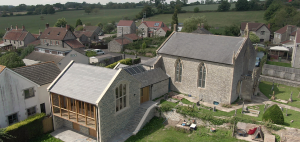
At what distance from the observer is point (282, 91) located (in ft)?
113

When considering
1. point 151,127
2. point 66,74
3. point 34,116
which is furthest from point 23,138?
point 151,127

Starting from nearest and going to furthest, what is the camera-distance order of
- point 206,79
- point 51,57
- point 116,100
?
1. point 116,100
2. point 206,79
3. point 51,57

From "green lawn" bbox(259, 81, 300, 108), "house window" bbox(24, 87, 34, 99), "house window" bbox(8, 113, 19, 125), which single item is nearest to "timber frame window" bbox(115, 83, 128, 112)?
"house window" bbox(24, 87, 34, 99)

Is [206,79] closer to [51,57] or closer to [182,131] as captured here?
[182,131]

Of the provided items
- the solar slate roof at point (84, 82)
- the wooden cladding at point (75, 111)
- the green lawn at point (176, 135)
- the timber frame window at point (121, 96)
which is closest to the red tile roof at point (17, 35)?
the wooden cladding at point (75, 111)

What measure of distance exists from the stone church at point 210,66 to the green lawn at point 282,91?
4211mm

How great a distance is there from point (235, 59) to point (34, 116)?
24635mm

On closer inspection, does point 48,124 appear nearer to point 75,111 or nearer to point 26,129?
point 26,129

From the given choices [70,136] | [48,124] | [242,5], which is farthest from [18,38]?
[242,5]

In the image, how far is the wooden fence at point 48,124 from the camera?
77.9 ft

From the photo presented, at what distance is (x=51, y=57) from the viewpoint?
149 feet

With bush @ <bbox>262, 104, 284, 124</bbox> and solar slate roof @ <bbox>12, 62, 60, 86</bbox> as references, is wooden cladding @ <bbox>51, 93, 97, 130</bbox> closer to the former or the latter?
solar slate roof @ <bbox>12, 62, 60, 86</bbox>

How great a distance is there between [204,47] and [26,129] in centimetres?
2441

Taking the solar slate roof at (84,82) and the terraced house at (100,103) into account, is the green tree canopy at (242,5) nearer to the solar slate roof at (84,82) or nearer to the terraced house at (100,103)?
the terraced house at (100,103)
